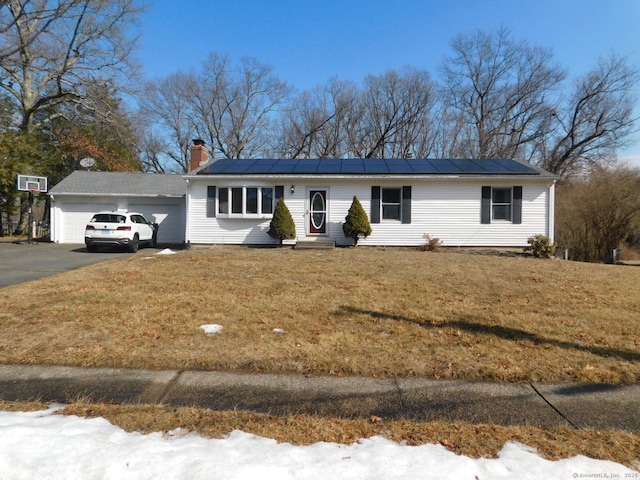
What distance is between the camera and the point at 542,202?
1380 cm

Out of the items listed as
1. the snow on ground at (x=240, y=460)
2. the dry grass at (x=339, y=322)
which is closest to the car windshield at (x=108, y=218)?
the dry grass at (x=339, y=322)

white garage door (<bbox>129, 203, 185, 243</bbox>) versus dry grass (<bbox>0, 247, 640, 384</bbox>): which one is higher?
white garage door (<bbox>129, 203, 185, 243</bbox>)

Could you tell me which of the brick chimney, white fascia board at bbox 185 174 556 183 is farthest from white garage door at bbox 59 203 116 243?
white fascia board at bbox 185 174 556 183

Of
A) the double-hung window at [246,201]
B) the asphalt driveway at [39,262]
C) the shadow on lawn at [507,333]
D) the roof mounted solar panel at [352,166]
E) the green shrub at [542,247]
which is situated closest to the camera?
the shadow on lawn at [507,333]

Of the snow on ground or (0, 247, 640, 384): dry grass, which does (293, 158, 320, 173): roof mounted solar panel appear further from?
the snow on ground

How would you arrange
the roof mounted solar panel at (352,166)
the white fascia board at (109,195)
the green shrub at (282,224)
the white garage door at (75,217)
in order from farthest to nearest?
the white garage door at (75,217), the white fascia board at (109,195), the roof mounted solar panel at (352,166), the green shrub at (282,224)

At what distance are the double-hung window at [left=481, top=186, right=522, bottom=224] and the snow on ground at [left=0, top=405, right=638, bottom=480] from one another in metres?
12.8

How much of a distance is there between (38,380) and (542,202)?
15.6 m

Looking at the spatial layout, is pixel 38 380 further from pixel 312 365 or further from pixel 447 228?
pixel 447 228

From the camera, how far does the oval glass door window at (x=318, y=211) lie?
1424 centimetres

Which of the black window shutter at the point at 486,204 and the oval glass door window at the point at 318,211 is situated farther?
the oval glass door window at the point at 318,211

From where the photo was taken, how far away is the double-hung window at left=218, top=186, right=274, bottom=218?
1420cm

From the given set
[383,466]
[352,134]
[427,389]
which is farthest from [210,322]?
[352,134]

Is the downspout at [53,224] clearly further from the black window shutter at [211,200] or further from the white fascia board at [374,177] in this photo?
the black window shutter at [211,200]
